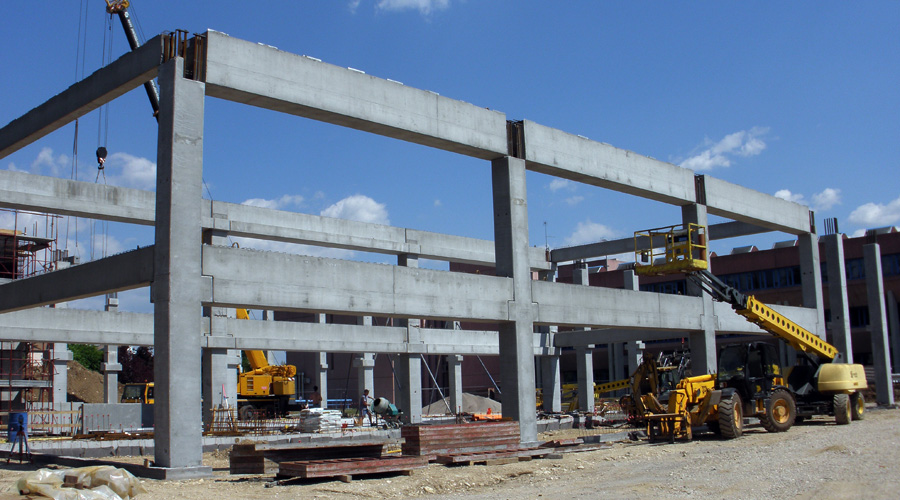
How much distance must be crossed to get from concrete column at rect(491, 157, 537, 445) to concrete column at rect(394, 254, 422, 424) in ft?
40.6

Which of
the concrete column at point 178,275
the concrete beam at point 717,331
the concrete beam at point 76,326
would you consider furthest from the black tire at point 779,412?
the concrete beam at point 76,326

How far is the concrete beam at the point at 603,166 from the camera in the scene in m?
22.5

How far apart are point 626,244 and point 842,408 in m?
15.0

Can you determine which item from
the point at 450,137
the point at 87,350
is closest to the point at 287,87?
the point at 450,137

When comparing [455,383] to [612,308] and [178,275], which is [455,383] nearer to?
[612,308]

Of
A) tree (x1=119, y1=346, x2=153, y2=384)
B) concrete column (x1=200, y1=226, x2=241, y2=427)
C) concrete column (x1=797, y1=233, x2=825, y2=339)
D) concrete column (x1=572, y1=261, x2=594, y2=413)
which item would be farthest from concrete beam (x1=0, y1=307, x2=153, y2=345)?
tree (x1=119, y1=346, x2=153, y2=384)

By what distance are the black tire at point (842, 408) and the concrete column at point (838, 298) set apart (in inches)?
414

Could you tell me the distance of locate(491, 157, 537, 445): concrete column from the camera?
20.9 metres

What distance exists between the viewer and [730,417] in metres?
20.0

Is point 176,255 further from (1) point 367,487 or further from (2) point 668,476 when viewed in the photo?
(2) point 668,476

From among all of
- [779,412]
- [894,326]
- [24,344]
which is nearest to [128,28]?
[24,344]

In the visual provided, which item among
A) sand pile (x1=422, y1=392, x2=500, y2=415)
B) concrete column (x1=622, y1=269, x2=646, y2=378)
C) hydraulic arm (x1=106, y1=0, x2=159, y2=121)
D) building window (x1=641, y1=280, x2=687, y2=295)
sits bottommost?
sand pile (x1=422, y1=392, x2=500, y2=415)

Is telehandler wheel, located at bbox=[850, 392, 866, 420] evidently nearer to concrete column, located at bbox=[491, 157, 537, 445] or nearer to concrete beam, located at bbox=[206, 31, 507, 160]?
concrete column, located at bbox=[491, 157, 537, 445]

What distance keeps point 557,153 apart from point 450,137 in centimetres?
401
